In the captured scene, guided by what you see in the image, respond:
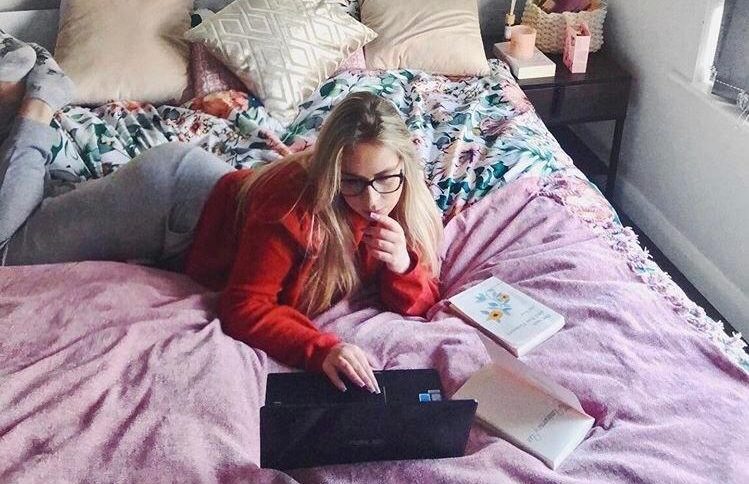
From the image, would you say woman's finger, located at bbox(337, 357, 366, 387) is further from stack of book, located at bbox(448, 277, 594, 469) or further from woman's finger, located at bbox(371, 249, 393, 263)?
woman's finger, located at bbox(371, 249, 393, 263)

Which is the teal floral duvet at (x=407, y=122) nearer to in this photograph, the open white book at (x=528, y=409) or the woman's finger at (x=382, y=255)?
the woman's finger at (x=382, y=255)

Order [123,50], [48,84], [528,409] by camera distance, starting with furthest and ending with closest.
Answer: [123,50], [48,84], [528,409]

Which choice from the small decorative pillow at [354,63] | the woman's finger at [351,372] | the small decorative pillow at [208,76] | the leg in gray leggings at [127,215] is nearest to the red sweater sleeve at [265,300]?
the woman's finger at [351,372]

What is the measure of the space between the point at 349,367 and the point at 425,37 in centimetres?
156

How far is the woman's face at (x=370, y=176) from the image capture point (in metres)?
1.33

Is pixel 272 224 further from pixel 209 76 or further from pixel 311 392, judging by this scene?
pixel 209 76

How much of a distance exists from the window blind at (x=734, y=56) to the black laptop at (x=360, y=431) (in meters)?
1.49

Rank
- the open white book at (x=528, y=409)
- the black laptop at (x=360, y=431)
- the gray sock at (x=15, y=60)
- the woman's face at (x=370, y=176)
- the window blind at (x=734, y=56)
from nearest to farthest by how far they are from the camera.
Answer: the black laptop at (x=360, y=431) < the open white book at (x=528, y=409) < the woman's face at (x=370, y=176) < the gray sock at (x=15, y=60) < the window blind at (x=734, y=56)

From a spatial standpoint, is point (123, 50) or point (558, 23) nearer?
point (123, 50)

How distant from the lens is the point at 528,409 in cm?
121

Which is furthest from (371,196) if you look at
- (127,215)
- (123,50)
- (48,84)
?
(123,50)

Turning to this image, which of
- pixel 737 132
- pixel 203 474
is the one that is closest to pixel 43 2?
pixel 203 474

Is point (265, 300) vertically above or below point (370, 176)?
below

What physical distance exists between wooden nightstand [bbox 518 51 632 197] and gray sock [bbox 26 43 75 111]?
4.67ft
